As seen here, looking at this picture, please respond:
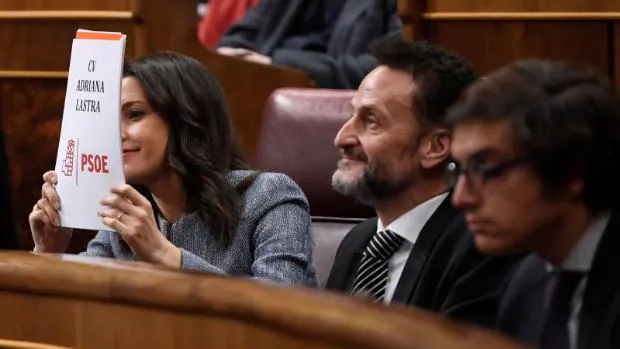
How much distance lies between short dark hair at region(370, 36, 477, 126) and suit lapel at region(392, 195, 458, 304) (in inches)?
6.4

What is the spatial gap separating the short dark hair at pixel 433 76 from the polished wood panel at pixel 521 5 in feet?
3.54

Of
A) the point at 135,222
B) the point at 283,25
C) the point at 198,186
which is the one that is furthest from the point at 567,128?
the point at 283,25

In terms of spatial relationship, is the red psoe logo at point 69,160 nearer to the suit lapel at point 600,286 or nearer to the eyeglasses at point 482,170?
the eyeglasses at point 482,170

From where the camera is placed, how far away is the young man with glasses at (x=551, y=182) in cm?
138

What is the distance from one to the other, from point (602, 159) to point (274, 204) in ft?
2.82

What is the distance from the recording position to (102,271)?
1.39 m

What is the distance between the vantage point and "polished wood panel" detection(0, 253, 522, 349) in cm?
103

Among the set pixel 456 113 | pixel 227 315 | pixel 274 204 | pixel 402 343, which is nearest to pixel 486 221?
pixel 456 113

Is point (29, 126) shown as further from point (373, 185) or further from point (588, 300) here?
point (588, 300)

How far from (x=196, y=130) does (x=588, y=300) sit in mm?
997

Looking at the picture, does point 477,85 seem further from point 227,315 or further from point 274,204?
point 274,204

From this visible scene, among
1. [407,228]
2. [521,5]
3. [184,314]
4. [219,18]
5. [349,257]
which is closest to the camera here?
[184,314]

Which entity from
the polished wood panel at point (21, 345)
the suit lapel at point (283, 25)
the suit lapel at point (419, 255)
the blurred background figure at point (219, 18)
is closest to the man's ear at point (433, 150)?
the suit lapel at point (419, 255)

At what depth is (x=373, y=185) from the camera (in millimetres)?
1897
